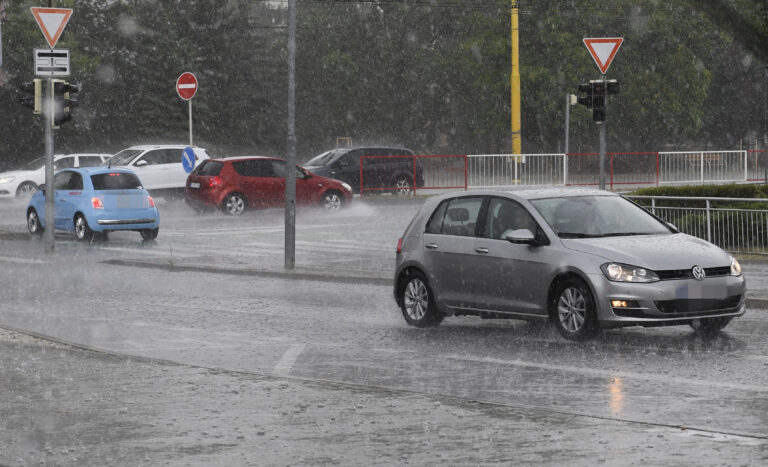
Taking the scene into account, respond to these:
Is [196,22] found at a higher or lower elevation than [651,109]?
higher

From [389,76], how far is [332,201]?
3599cm

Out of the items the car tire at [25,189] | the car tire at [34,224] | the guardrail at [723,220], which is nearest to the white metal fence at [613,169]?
the car tire at [25,189]

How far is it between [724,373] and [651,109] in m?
46.2

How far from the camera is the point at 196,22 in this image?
67375 mm

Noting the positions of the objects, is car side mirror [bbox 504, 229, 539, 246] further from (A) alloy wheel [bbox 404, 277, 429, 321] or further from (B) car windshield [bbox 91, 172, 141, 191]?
(B) car windshield [bbox 91, 172, 141, 191]

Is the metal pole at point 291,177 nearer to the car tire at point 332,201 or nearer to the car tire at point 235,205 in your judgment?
the car tire at point 235,205

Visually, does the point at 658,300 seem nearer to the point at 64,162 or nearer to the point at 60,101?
the point at 60,101

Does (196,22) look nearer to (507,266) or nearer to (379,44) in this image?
(379,44)

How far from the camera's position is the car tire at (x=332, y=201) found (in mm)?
34531

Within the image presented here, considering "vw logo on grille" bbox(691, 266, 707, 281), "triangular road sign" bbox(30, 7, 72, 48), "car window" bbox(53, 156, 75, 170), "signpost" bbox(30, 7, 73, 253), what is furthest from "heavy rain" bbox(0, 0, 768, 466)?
"triangular road sign" bbox(30, 7, 72, 48)

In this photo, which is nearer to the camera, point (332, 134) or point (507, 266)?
point (507, 266)

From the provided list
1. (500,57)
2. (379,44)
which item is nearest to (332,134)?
(379,44)

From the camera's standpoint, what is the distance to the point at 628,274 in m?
11.5

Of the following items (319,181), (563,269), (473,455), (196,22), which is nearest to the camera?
(473,455)
